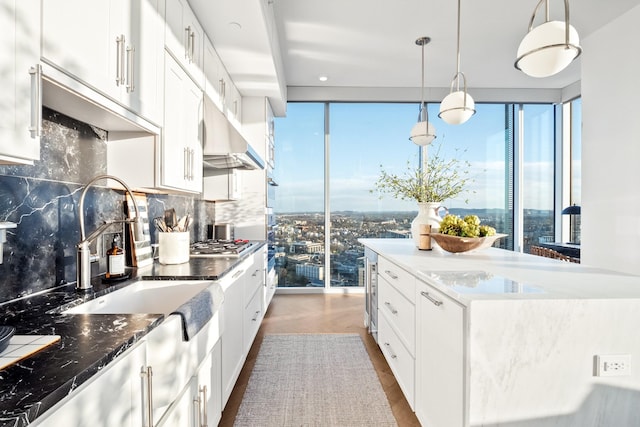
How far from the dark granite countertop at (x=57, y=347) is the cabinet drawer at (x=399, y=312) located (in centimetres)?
130

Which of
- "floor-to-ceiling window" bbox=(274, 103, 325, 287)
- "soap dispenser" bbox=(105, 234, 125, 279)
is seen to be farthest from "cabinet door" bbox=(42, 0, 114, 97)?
"floor-to-ceiling window" bbox=(274, 103, 325, 287)

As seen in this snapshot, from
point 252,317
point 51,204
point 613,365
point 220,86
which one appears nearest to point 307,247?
point 252,317

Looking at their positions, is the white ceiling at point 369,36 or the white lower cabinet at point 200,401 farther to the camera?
the white ceiling at point 369,36

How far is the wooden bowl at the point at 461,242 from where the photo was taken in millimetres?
2135

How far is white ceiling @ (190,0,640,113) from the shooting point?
2684mm

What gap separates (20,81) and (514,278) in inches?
74.5

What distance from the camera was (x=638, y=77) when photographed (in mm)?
2844

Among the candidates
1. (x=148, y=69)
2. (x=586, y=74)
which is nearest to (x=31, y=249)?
(x=148, y=69)

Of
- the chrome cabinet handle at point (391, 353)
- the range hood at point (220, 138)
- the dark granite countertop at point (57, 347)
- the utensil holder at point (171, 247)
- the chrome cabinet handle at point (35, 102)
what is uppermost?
the range hood at point (220, 138)

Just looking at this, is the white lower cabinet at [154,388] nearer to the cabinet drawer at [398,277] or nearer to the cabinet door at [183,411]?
the cabinet door at [183,411]

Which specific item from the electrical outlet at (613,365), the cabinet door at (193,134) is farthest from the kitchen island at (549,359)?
the cabinet door at (193,134)

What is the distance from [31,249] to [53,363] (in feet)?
2.72

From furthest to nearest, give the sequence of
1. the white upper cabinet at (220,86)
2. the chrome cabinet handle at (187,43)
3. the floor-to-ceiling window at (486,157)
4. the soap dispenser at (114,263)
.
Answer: the floor-to-ceiling window at (486,157) → the white upper cabinet at (220,86) → the chrome cabinet handle at (187,43) → the soap dispenser at (114,263)

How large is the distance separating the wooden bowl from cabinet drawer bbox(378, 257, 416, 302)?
39cm
